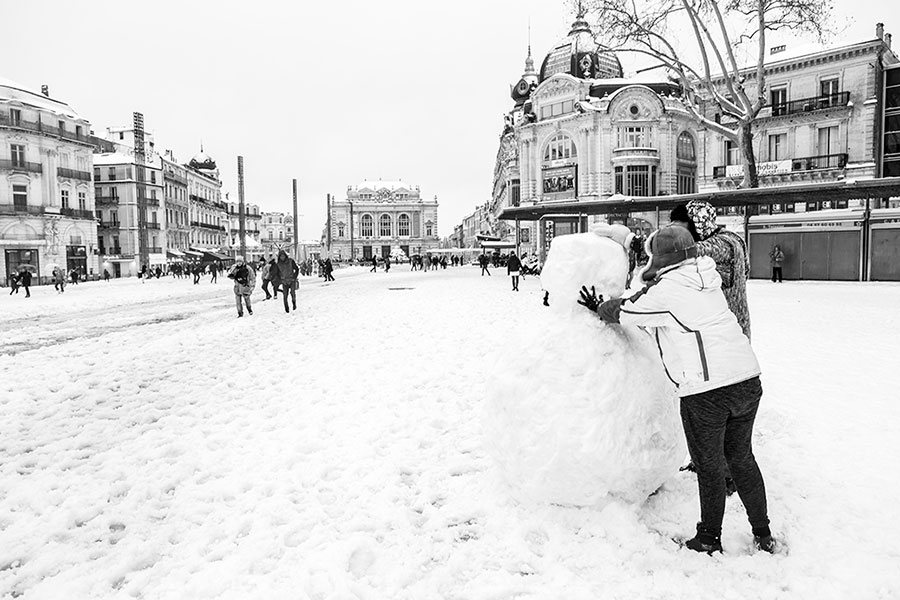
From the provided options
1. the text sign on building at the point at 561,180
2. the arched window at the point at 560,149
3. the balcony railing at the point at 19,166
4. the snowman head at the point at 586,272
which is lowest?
the snowman head at the point at 586,272

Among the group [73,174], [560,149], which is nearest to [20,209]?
[73,174]

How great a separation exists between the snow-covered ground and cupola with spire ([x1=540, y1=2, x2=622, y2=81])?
165 ft

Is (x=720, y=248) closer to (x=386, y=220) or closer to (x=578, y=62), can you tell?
(x=578, y=62)

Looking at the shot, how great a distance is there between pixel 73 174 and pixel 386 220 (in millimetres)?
81103

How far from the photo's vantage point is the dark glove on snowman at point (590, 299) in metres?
3.67

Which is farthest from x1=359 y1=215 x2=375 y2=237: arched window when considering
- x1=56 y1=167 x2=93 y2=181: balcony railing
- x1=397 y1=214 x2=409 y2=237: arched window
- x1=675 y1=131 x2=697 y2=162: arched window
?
x1=675 y1=131 x2=697 y2=162: arched window

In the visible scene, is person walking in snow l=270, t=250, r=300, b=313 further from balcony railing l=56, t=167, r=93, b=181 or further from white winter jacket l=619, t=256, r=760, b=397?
balcony railing l=56, t=167, r=93, b=181

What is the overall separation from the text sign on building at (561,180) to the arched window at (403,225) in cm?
7889

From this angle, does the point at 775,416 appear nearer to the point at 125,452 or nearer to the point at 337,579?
the point at 337,579

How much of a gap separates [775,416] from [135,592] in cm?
537

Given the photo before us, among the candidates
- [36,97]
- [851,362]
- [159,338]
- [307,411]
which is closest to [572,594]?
[307,411]

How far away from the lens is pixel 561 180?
50.1 metres

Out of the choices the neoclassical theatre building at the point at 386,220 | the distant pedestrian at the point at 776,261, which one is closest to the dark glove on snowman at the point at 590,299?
the distant pedestrian at the point at 776,261

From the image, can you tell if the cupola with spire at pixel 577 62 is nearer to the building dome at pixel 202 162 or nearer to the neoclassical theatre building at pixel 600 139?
the neoclassical theatre building at pixel 600 139
